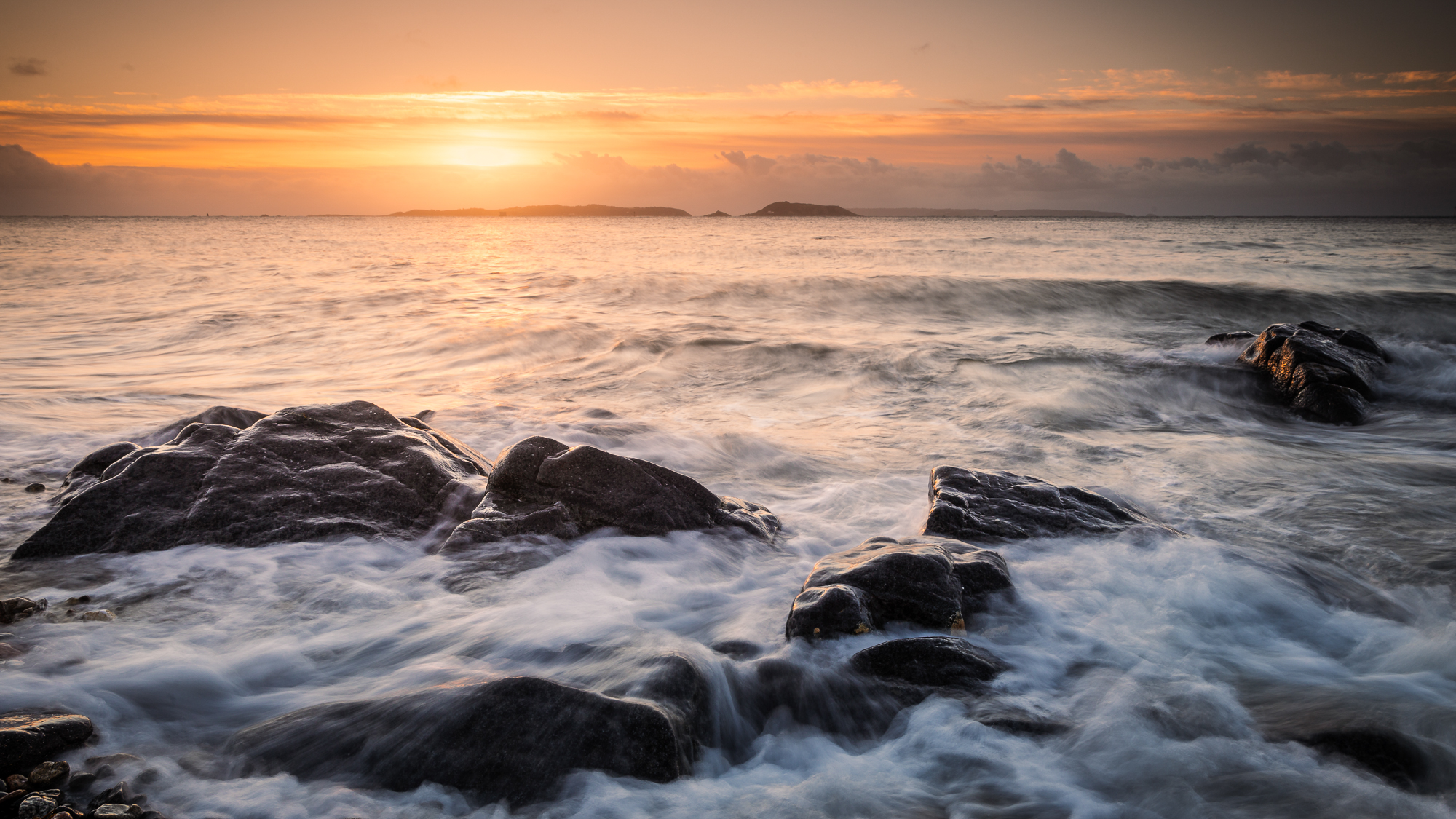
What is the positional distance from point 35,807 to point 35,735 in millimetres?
334

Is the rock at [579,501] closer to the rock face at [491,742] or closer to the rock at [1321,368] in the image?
the rock face at [491,742]

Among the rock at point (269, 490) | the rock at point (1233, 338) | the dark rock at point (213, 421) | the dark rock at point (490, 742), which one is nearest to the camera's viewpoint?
the dark rock at point (490, 742)

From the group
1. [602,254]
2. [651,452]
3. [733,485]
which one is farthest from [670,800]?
[602,254]

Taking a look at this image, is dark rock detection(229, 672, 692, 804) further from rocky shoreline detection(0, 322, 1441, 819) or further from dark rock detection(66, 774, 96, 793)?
dark rock detection(66, 774, 96, 793)

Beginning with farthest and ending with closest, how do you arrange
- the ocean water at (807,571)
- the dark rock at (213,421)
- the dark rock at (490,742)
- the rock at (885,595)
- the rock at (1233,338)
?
the rock at (1233,338), the dark rock at (213,421), the rock at (885,595), the ocean water at (807,571), the dark rock at (490,742)

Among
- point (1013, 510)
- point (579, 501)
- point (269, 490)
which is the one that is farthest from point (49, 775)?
point (1013, 510)

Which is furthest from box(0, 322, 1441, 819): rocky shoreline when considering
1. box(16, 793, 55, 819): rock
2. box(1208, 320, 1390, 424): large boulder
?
box(1208, 320, 1390, 424): large boulder

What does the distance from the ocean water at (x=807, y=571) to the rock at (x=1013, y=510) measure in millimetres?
165

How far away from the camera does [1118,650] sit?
141 inches

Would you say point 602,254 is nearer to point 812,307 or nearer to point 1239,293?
point 812,307

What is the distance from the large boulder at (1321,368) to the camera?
26.6 ft

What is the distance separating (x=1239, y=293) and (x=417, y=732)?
20660mm

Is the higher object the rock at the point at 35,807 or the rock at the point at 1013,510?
the rock at the point at 1013,510

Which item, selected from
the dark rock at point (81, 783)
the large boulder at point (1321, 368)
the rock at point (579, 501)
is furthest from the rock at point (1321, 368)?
the dark rock at point (81, 783)
